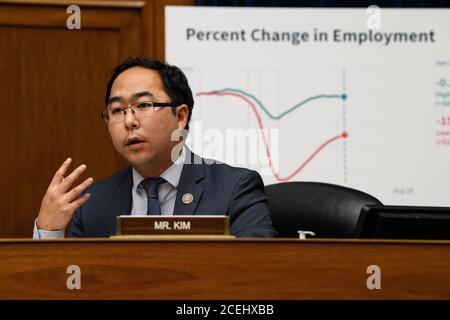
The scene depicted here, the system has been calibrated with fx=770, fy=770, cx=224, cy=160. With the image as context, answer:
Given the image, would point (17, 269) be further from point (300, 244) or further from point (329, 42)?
point (329, 42)

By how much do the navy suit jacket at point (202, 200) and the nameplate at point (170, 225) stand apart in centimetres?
58

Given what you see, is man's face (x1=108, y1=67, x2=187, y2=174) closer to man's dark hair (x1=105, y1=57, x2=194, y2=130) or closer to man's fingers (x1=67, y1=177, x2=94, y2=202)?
man's dark hair (x1=105, y1=57, x2=194, y2=130)

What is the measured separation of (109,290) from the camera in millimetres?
1379

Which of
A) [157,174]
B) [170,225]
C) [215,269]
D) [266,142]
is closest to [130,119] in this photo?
[157,174]

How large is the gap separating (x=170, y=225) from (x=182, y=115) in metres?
0.96

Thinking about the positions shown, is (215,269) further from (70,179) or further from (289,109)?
(289,109)

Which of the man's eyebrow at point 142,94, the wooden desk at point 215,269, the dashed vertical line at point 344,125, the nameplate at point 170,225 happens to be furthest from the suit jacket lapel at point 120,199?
the dashed vertical line at point 344,125

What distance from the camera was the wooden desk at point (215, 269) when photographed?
1381 millimetres

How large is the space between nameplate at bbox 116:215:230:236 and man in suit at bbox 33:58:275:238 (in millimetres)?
592

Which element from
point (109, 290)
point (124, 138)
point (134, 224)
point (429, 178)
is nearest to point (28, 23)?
point (124, 138)

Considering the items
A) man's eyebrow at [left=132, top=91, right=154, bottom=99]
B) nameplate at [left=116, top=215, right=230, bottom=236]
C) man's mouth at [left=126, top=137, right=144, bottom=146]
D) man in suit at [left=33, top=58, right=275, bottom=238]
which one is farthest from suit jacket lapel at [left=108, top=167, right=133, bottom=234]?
nameplate at [left=116, top=215, right=230, bottom=236]

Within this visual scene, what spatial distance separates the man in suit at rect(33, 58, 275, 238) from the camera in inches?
92.1

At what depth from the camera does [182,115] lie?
2.54 m

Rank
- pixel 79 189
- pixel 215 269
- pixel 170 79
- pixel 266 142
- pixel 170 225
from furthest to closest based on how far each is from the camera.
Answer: pixel 266 142 < pixel 170 79 < pixel 79 189 < pixel 170 225 < pixel 215 269
